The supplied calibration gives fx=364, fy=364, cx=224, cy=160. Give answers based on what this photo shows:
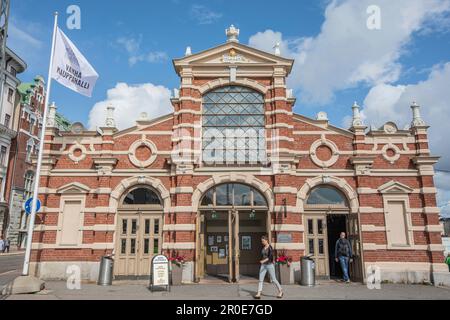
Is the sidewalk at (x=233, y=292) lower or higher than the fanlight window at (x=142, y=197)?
lower

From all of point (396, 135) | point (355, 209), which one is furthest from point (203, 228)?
point (396, 135)

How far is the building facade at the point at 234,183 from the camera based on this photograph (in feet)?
A: 48.2

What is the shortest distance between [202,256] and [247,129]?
19.0 ft

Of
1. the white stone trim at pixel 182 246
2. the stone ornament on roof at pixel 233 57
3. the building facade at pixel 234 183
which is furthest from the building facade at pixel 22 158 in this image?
the white stone trim at pixel 182 246

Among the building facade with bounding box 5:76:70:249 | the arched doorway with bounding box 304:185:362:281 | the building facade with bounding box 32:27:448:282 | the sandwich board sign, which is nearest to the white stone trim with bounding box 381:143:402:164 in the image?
the building facade with bounding box 32:27:448:282

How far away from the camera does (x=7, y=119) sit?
38.2 m

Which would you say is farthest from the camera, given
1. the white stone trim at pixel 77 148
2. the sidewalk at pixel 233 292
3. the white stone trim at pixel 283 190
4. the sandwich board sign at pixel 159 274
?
the white stone trim at pixel 77 148

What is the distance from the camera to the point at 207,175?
15.1 metres

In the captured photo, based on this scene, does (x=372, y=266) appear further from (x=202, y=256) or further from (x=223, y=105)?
(x=223, y=105)

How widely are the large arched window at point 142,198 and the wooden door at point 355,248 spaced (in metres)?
8.07

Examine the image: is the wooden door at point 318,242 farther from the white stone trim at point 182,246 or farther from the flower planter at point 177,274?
the flower planter at point 177,274

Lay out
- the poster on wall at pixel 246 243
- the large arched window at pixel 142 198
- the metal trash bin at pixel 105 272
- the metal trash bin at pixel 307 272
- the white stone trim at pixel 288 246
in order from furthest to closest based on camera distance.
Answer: the poster on wall at pixel 246 243 → the large arched window at pixel 142 198 → the white stone trim at pixel 288 246 → the metal trash bin at pixel 105 272 → the metal trash bin at pixel 307 272

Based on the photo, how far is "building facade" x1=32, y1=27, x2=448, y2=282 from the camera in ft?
48.2

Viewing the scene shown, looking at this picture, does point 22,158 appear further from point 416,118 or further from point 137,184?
point 416,118
